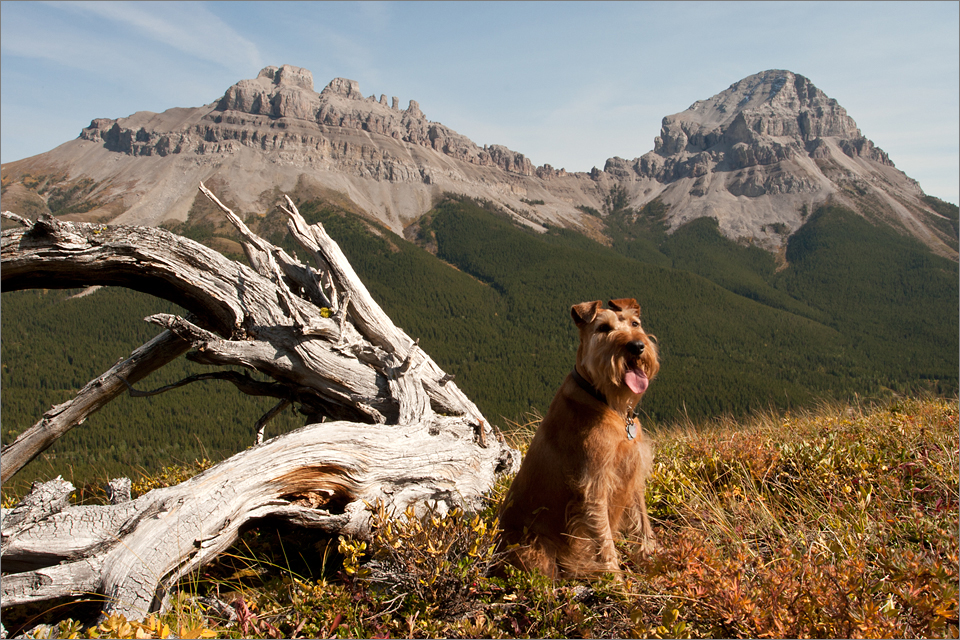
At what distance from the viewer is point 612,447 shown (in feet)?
13.1

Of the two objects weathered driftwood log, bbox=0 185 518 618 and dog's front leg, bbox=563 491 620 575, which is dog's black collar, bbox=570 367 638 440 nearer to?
dog's front leg, bbox=563 491 620 575

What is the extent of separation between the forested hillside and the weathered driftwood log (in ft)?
194

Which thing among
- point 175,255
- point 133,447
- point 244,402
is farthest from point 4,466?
point 244,402

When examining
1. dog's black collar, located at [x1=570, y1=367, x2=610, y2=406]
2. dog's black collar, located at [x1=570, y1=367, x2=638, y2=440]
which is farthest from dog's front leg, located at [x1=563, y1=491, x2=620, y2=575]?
dog's black collar, located at [x1=570, y1=367, x2=610, y2=406]

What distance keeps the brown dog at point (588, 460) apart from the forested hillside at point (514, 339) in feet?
204

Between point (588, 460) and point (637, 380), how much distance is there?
2.42ft

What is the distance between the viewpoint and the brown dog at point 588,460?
3838 millimetres

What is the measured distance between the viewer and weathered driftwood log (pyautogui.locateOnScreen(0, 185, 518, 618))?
4.04m

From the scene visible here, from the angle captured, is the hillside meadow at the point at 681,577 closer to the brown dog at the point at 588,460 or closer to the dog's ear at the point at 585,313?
the brown dog at the point at 588,460

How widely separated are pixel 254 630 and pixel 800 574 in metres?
3.85

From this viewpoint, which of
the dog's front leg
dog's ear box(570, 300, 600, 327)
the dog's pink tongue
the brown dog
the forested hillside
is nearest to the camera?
the dog's pink tongue

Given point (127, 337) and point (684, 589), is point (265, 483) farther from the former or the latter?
point (127, 337)

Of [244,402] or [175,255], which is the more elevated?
[175,255]

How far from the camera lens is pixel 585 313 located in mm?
4188
